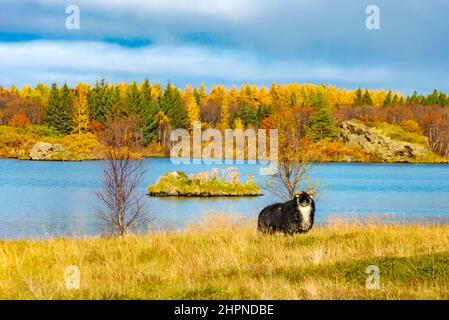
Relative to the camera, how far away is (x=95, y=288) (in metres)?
9.20

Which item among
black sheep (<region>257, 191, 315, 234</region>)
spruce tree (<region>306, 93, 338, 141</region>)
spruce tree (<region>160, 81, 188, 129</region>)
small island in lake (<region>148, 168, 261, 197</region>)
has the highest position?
spruce tree (<region>160, 81, 188, 129</region>)

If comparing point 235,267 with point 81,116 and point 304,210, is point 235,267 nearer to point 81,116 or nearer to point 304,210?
point 304,210

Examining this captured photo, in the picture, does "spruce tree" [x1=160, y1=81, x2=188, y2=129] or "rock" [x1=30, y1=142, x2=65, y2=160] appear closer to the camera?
"rock" [x1=30, y1=142, x2=65, y2=160]

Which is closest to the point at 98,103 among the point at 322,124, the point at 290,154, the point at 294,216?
the point at 322,124

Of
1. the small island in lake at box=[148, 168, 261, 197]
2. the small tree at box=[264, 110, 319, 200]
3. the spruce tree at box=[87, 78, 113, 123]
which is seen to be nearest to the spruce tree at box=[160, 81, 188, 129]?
the spruce tree at box=[87, 78, 113, 123]

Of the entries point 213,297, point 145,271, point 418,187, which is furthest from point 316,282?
point 418,187

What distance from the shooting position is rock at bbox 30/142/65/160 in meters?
107

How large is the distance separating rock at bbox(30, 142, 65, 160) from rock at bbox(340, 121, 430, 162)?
199ft

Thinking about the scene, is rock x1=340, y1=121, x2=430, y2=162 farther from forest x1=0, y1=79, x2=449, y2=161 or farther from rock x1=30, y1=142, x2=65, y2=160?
rock x1=30, y1=142, x2=65, y2=160

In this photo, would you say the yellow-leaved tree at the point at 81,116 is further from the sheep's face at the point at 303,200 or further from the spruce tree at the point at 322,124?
the sheep's face at the point at 303,200

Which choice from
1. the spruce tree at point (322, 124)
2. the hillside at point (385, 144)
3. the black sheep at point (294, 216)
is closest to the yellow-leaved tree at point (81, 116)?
the spruce tree at point (322, 124)

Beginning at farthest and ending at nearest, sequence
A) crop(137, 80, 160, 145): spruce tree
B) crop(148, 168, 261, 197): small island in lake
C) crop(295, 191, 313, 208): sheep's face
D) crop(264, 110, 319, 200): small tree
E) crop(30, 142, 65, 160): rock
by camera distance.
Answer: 1. crop(137, 80, 160, 145): spruce tree
2. crop(30, 142, 65, 160): rock
3. crop(148, 168, 261, 197): small island in lake
4. crop(264, 110, 319, 200): small tree
5. crop(295, 191, 313, 208): sheep's face

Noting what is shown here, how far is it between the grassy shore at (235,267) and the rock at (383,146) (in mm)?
110293
